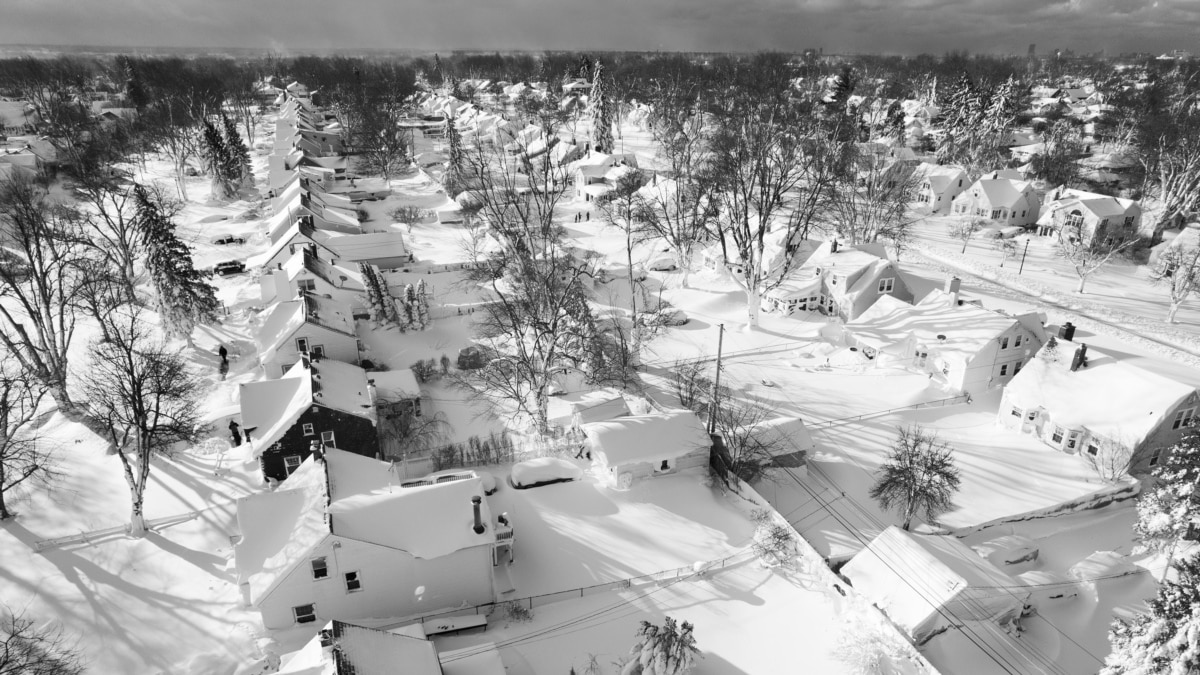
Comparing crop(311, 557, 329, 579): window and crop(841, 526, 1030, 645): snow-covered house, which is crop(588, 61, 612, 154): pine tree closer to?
crop(841, 526, 1030, 645): snow-covered house

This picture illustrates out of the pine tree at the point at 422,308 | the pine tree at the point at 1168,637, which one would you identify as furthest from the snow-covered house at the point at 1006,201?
the pine tree at the point at 1168,637

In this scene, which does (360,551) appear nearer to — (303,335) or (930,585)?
(930,585)

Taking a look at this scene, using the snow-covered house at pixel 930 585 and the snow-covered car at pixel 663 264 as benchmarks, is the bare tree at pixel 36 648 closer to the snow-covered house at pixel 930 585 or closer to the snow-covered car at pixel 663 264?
the snow-covered house at pixel 930 585

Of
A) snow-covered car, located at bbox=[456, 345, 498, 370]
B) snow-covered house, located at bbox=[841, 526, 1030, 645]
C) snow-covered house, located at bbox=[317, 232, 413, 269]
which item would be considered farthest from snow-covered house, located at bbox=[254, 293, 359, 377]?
snow-covered house, located at bbox=[841, 526, 1030, 645]

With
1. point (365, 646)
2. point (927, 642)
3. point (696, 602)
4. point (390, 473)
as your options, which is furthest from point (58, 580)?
point (927, 642)

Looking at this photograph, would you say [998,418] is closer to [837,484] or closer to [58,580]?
[837,484]

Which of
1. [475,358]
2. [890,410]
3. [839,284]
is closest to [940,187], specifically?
[839,284]
